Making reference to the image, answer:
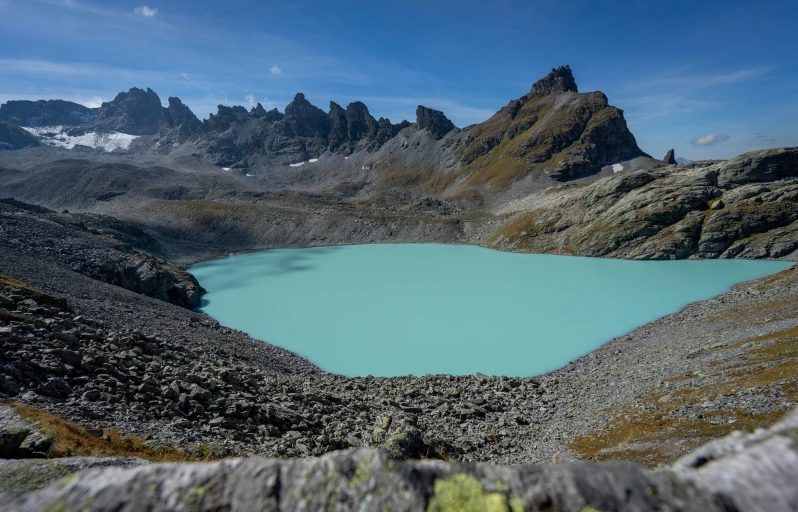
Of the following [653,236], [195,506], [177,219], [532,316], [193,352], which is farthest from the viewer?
[177,219]

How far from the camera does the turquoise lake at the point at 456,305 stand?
35594 mm

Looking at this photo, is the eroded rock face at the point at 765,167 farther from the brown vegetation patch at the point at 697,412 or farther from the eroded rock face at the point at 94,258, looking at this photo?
the eroded rock face at the point at 94,258

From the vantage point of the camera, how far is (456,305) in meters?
50.1

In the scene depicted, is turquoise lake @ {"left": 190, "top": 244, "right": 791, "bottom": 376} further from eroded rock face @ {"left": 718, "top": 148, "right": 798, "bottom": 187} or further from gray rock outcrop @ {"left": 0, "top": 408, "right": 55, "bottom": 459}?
eroded rock face @ {"left": 718, "top": 148, "right": 798, "bottom": 187}

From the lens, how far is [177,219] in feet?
388

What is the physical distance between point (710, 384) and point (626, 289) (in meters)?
Answer: 36.4

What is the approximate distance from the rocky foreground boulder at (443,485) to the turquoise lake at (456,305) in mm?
29233

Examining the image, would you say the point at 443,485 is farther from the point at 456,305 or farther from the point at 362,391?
the point at 456,305

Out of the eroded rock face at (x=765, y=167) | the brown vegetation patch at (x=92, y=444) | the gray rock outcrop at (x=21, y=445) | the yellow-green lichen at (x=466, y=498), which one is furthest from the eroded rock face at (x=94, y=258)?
the eroded rock face at (x=765, y=167)

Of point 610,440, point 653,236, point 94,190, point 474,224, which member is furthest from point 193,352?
point 94,190

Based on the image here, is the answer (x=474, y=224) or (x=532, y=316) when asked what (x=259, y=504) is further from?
(x=474, y=224)

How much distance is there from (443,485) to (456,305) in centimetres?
4724

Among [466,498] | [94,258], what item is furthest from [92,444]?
[94,258]

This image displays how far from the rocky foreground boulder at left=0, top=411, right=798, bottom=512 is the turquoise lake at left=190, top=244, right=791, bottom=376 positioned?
29233mm
